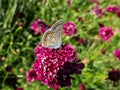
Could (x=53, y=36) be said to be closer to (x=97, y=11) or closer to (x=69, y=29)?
(x=69, y=29)

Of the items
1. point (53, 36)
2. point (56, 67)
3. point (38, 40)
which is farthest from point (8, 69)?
point (53, 36)

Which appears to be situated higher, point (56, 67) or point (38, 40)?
point (38, 40)

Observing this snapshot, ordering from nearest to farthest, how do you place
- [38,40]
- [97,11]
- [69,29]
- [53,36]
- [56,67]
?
[53,36] → [56,67] → [69,29] → [38,40] → [97,11]

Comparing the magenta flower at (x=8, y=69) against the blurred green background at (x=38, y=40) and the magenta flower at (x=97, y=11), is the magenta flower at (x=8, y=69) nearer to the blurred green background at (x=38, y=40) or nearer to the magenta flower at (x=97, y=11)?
the blurred green background at (x=38, y=40)

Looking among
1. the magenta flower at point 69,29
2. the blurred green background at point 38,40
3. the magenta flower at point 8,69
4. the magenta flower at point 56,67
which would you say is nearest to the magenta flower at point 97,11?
the blurred green background at point 38,40

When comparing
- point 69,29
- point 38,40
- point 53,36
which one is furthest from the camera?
point 38,40

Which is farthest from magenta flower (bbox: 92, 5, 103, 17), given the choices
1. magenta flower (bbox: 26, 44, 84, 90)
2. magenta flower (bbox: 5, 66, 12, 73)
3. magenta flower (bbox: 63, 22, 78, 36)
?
magenta flower (bbox: 26, 44, 84, 90)

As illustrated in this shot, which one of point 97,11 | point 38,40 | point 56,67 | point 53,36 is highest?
point 97,11

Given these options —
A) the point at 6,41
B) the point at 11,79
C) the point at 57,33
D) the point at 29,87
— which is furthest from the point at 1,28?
the point at 57,33
